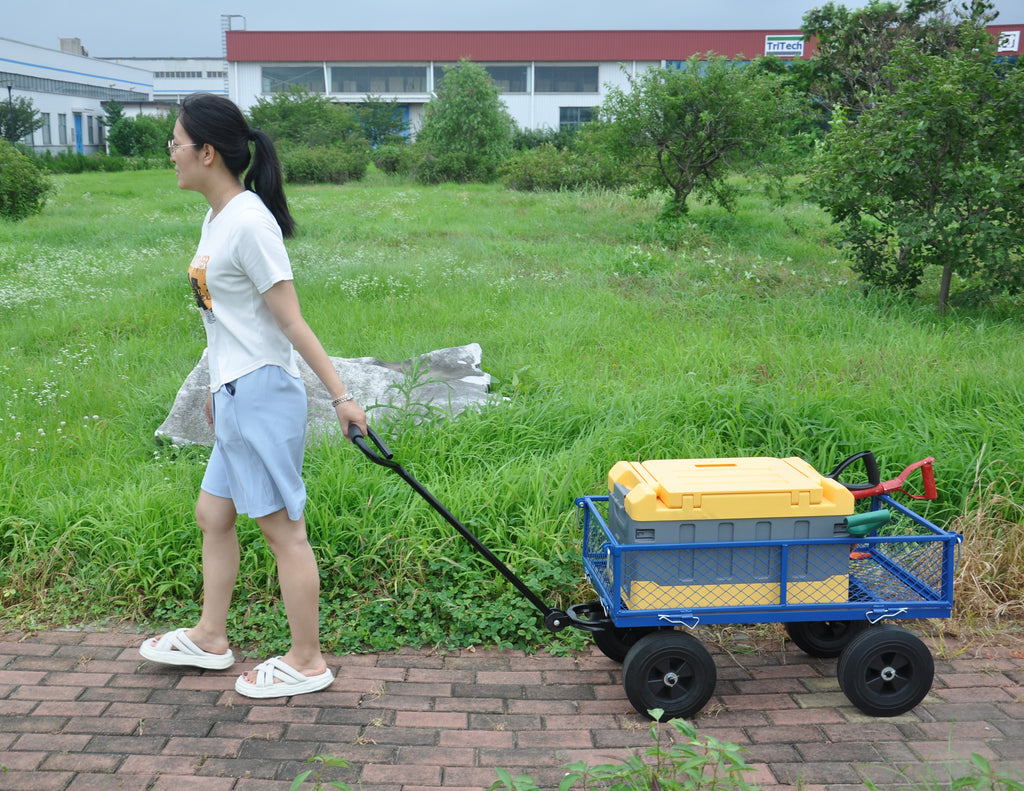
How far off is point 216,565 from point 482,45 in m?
54.8

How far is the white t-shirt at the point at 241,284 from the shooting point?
3.04m

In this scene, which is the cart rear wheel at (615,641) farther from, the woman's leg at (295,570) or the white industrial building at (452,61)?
the white industrial building at (452,61)

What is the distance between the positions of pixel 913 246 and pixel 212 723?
6.96 meters

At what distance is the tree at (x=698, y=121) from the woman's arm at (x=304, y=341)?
39.0 feet

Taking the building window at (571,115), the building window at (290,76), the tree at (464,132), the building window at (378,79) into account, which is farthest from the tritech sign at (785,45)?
the building window at (290,76)

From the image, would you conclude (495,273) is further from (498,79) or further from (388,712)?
(498,79)

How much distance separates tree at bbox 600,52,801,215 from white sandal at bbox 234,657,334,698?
12152 mm

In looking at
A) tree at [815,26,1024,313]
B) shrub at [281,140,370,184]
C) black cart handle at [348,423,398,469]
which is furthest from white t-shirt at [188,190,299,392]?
shrub at [281,140,370,184]

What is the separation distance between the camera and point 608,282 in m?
9.55

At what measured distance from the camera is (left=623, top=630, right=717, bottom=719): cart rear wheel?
3.16 metres

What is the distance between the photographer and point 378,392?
5.47 m

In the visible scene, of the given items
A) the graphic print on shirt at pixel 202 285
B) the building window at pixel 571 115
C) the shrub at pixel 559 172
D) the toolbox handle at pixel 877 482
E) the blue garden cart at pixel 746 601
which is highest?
the building window at pixel 571 115

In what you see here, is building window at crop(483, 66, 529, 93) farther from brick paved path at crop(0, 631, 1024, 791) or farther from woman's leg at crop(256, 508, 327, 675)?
woman's leg at crop(256, 508, 327, 675)

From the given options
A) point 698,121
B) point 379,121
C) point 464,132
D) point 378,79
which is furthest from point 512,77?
point 698,121
